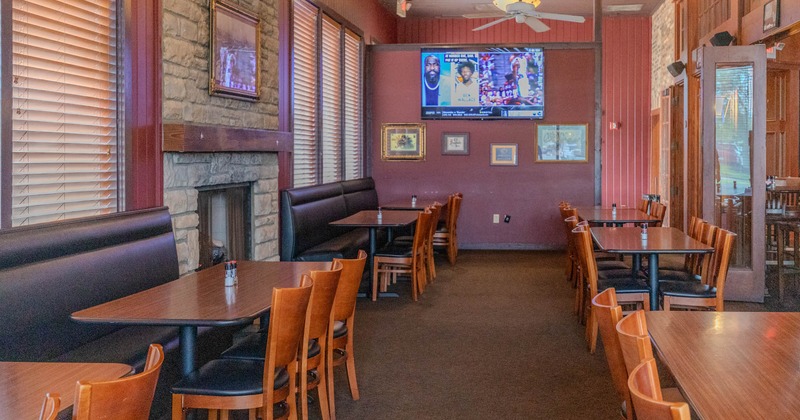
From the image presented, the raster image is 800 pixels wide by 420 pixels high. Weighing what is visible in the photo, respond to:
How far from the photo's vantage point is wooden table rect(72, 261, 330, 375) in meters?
3.02

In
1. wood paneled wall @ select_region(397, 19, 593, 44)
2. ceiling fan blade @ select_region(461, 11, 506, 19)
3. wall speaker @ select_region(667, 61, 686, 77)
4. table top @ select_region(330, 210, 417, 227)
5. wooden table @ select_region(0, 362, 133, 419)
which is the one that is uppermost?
ceiling fan blade @ select_region(461, 11, 506, 19)

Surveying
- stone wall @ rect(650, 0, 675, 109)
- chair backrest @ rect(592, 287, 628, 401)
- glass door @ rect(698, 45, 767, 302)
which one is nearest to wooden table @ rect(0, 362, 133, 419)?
chair backrest @ rect(592, 287, 628, 401)

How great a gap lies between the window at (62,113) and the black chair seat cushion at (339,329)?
1530 millimetres

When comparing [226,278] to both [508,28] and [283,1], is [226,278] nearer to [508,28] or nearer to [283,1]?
[283,1]

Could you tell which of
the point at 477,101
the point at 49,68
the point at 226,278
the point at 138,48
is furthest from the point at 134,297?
the point at 477,101

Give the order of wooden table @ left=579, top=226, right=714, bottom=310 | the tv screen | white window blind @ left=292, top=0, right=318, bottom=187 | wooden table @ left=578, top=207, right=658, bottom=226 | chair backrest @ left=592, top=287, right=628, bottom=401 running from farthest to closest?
the tv screen
white window blind @ left=292, top=0, right=318, bottom=187
wooden table @ left=578, top=207, right=658, bottom=226
wooden table @ left=579, top=226, right=714, bottom=310
chair backrest @ left=592, top=287, right=628, bottom=401

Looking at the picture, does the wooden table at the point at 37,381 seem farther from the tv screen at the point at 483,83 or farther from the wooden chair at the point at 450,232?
the tv screen at the point at 483,83

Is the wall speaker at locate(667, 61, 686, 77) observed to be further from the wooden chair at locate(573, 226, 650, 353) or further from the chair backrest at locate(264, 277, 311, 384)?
the chair backrest at locate(264, 277, 311, 384)

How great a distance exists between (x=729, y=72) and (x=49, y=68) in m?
5.96

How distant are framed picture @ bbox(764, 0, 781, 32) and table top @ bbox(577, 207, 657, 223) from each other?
2111mm

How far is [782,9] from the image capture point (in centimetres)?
689

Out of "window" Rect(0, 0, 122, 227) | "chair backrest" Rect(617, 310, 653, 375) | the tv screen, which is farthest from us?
the tv screen

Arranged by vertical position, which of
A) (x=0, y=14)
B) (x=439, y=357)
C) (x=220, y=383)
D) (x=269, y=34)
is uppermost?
(x=269, y=34)

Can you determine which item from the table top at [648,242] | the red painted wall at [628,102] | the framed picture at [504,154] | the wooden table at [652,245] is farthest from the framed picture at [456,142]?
the wooden table at [652,245]
